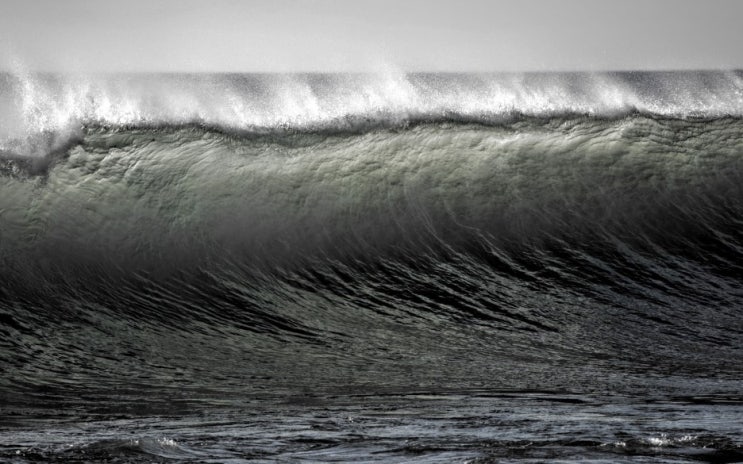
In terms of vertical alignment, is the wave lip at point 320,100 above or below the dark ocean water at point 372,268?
above

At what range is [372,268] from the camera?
411 inches

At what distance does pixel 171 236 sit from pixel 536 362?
452 centimetres

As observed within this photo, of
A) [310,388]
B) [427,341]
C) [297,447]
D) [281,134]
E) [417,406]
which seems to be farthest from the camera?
[281,134]

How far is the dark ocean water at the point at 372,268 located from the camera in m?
5.84

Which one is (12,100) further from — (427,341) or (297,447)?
(297,447)

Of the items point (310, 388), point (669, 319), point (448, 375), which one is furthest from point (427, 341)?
point (669, 319)

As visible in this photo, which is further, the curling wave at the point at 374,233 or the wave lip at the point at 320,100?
the wave lip at the point at 320,100

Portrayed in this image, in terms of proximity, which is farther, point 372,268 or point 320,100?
point 320,100

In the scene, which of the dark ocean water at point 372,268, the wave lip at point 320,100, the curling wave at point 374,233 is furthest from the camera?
the wave lip at point 320,100

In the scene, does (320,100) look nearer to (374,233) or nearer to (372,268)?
(374,233)

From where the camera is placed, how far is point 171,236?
1081 cm

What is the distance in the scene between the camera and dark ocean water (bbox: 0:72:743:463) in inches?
230

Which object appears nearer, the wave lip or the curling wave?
the curling wave

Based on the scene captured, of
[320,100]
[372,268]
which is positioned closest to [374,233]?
[372,268]
